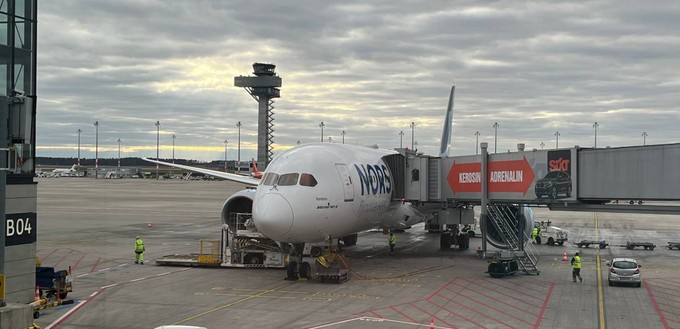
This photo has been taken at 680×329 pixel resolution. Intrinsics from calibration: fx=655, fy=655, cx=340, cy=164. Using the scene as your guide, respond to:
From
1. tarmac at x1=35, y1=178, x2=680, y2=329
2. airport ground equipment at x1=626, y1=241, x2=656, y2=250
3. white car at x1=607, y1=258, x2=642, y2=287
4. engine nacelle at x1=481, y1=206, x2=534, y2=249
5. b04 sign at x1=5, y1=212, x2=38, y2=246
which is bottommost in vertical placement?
tarmac at x1=35, y1=178, x2=680, y2=329

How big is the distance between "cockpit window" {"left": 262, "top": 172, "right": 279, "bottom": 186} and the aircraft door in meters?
3.32

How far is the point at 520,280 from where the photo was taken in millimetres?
31469

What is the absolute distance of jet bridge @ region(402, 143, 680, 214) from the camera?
2648 centimetres

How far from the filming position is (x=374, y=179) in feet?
113

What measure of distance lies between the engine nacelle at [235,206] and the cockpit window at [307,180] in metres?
8.65

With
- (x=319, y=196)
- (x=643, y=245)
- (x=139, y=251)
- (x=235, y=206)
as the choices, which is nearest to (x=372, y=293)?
(x=319, y=196)

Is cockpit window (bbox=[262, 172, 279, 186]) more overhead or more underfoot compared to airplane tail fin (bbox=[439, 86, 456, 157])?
more underfoot

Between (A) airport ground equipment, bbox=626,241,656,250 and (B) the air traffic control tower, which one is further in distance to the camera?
(B) the air traffic control tower

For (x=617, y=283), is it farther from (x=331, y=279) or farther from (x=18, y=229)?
(x=18, y=229)

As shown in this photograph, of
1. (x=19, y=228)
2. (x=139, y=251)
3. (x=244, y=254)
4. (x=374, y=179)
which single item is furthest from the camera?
(x=139, y=251)

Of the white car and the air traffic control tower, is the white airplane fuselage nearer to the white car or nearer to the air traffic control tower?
the white car

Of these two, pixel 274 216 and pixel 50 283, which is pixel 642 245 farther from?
pixel 50 283

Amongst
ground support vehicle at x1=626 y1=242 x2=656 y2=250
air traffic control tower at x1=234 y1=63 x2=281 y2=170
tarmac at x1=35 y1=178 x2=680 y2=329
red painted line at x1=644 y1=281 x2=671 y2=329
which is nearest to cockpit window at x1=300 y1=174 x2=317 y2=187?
tarmac at x1=35 y1=178 x2=680 y2=329

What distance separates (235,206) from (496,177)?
1460cm
